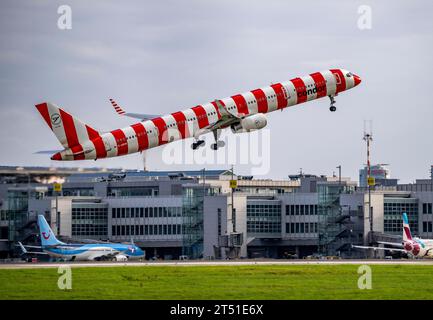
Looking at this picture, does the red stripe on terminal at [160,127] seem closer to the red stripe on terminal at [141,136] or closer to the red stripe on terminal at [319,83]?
the red stripe on terminal at [141,136]

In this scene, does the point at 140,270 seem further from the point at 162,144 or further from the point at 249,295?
the point at 249,295

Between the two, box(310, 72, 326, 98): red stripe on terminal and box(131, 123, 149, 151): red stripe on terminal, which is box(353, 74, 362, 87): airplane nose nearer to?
box(310, 72, 326, 98): red stripe on terminal

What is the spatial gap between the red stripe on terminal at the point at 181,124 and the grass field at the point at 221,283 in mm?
16346

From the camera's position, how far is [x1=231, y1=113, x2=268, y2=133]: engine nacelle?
153 meters

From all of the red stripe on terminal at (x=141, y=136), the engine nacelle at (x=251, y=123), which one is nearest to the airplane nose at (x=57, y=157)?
the red stripe on terminal at (x=141, y=136)

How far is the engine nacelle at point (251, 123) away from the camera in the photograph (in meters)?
153

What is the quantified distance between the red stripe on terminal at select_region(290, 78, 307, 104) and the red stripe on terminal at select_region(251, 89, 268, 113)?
17.6 feet

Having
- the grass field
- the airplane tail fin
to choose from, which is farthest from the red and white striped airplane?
the grass field

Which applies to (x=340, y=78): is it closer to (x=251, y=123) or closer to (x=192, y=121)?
(x=251, y=123)

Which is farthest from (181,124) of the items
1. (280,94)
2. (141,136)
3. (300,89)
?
(300,89)

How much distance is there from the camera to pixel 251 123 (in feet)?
505

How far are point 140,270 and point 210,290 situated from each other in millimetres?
37502

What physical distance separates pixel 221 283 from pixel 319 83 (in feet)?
112
